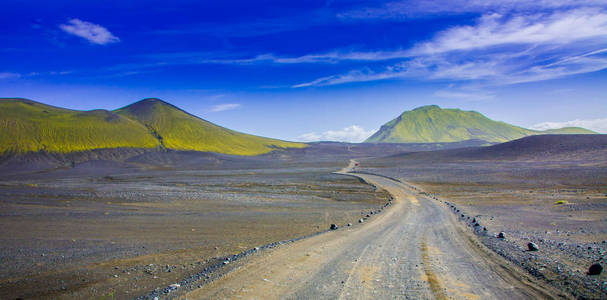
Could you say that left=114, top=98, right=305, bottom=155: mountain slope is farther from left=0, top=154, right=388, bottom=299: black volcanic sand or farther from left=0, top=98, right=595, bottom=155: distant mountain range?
left=0, top=154, right=388, bottom=299: black volcanic sand

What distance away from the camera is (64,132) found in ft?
262

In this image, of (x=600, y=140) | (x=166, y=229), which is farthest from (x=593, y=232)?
(x=600, y=140)

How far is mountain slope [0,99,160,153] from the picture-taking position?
6956 centimetres

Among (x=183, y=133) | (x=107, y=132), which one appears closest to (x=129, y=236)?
(x=107, y=132)

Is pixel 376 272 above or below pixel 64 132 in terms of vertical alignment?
below

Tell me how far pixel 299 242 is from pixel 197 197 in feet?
57.2

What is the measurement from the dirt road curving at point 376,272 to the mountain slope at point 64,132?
8052 centimetres

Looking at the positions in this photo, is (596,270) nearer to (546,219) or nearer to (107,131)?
(546,219)

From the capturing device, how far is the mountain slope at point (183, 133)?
105062mm

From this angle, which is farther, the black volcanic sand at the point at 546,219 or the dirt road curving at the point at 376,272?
the black volcanic sand at the point at 546,219

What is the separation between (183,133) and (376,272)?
11546 cm

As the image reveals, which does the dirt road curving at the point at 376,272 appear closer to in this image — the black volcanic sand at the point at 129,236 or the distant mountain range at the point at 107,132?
the black volcanic sand at the point at 129,236

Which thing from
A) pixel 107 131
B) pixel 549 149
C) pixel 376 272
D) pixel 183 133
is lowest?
pixel 376 272

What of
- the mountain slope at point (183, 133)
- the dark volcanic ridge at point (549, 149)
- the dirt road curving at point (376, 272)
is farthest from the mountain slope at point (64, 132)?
the dark volcanic ridge at point (549, 149)
